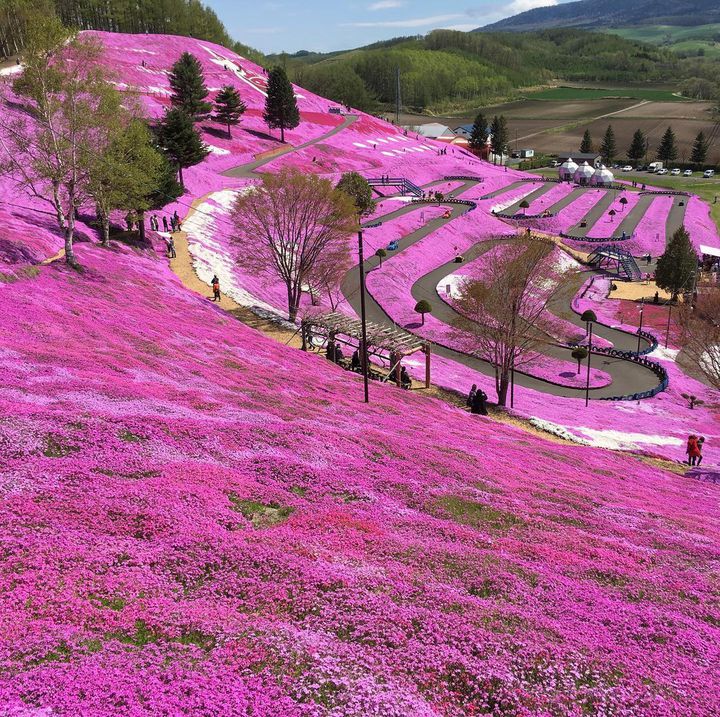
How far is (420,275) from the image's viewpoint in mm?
71188

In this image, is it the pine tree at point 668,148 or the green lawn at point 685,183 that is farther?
the pine tree at point 668,148

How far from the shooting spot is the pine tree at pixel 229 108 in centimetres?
9962

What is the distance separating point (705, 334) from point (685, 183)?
133 m

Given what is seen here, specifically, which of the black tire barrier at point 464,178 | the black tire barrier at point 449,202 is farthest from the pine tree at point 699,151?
the black tire barrier at point 449,202

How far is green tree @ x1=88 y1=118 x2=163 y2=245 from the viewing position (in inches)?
1426

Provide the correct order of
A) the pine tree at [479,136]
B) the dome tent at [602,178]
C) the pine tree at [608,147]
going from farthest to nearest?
1. the pine tree at [608,147]
2. the pine tree at [479,136]
3. the dome tent at [602,178]

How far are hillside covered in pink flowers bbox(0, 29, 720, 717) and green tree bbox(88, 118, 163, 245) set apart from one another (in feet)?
40.8

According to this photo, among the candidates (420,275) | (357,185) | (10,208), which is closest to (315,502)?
(10,208)

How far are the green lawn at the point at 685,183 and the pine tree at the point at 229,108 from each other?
3659 inches

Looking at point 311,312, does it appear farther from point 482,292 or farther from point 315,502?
point 315,502

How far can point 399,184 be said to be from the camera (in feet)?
350

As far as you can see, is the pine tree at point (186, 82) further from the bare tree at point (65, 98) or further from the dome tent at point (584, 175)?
the dome tent at point (584, 175)

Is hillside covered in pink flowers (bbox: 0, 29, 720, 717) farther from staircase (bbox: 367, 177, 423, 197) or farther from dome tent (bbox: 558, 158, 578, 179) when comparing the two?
dome tent (bbox: 558, 158, 578, 179)

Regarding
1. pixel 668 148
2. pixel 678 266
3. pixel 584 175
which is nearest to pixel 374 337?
pixel 678 266
